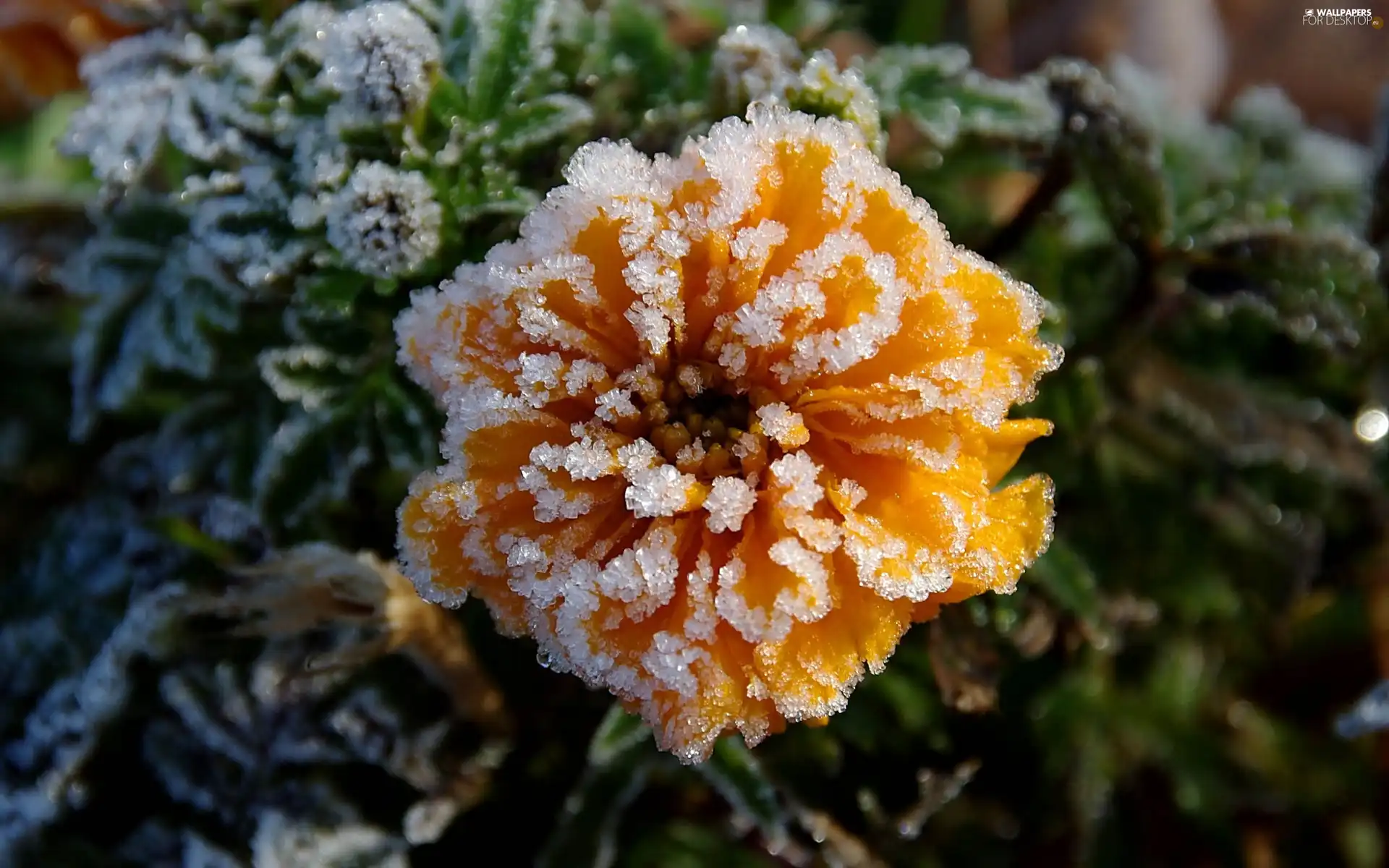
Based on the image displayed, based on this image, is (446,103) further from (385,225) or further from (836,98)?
(836,98)

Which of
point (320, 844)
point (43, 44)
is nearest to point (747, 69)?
point (320, 844)

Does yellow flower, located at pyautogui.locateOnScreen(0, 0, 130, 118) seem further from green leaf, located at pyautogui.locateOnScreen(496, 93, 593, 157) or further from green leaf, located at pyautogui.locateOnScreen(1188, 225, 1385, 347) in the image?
green leaf, located at pyautogui.locateOnScreen(1188, 225, 1385, 347)

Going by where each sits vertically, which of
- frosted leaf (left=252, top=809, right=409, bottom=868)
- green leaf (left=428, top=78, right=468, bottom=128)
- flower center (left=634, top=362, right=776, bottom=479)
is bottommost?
frosted leaf (left=252, top=809, right=409, bottom=868)

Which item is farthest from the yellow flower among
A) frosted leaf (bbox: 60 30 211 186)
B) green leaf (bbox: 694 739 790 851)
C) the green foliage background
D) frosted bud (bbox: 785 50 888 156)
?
green leaf (bbox: 694 739 790 851)

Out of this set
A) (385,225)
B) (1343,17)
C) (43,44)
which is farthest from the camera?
(43,44)

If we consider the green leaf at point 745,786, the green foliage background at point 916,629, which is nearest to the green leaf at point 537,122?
the green foliage background at point 916,629

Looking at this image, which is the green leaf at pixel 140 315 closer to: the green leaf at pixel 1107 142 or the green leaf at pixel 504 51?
the green leaf at pixel 504 51
